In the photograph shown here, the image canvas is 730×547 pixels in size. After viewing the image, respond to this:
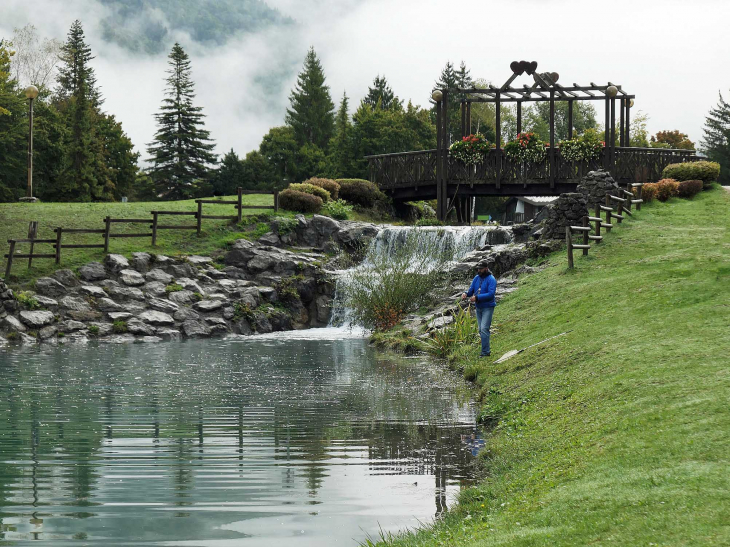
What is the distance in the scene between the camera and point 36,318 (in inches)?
1183

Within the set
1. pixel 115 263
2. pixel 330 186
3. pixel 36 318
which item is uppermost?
pixel 330 186

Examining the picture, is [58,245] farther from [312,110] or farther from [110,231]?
[312,110]

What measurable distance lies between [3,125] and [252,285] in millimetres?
29224

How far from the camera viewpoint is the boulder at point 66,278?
32.6 meters

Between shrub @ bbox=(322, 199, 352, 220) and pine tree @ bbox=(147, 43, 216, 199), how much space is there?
103 feet

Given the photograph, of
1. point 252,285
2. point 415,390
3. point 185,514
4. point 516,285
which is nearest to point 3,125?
point 252,285

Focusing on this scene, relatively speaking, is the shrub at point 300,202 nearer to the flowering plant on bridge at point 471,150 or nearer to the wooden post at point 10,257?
the flowering plant on bridge at point 471,150

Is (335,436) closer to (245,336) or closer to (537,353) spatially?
(537,353)

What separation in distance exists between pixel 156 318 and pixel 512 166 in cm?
2029

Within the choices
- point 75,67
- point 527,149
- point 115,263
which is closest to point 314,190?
point 527,149

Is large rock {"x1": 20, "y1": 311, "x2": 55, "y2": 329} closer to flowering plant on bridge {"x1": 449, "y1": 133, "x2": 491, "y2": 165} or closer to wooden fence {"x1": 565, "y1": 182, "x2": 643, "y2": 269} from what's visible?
wooden fence {"x1": 565, "y1": 182, "x2": 643, "y2": 269}

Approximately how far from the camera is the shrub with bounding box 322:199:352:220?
4125cm

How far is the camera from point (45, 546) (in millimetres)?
7270

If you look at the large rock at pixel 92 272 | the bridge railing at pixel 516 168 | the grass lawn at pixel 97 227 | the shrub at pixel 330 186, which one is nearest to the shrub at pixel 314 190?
the shrub at pixel 330 186
